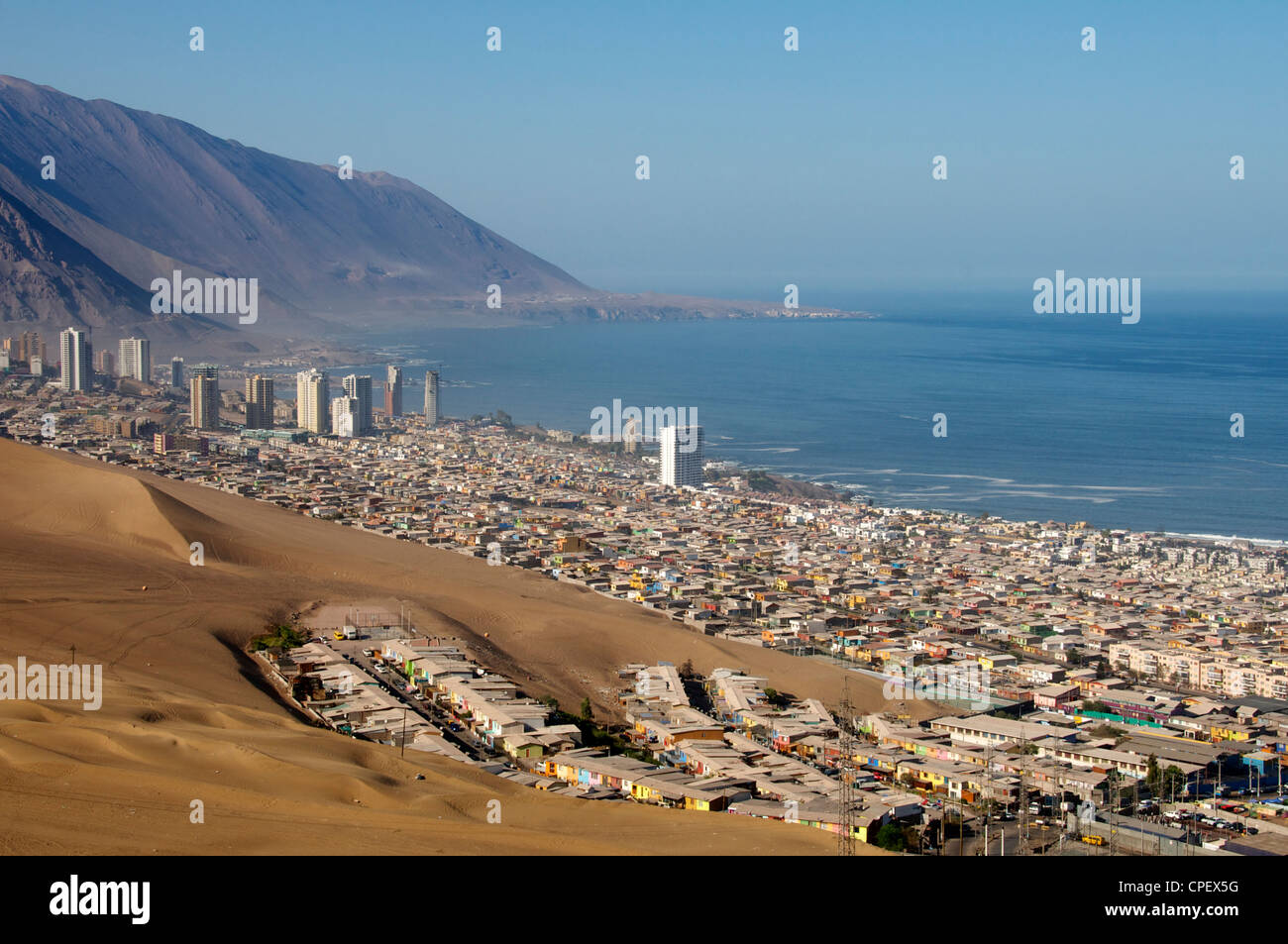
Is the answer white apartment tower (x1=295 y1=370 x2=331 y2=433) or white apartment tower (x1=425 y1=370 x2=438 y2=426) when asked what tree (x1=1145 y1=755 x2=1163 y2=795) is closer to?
white apartment tower (x1=295 y1=370 x2=331 y2=433)

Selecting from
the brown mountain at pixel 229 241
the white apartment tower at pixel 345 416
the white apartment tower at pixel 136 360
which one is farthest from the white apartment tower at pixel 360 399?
the brown mountain at pixel 229 241

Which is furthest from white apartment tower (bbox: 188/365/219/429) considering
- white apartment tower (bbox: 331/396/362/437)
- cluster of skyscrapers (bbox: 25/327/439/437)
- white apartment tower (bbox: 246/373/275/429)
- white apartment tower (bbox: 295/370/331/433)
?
white apartment tower (bbox: 331/396/362/437)

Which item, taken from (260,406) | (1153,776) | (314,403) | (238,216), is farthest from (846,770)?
(238,216)

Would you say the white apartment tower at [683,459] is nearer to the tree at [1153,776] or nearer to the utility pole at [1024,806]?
the utility pole at [1024,806]

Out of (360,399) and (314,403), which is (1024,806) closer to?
(360,399)

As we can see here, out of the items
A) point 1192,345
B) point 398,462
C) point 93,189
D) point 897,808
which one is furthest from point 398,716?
point 93,189

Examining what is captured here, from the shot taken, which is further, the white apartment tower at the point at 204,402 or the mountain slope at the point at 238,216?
the mountain slope at the point at 238,216
